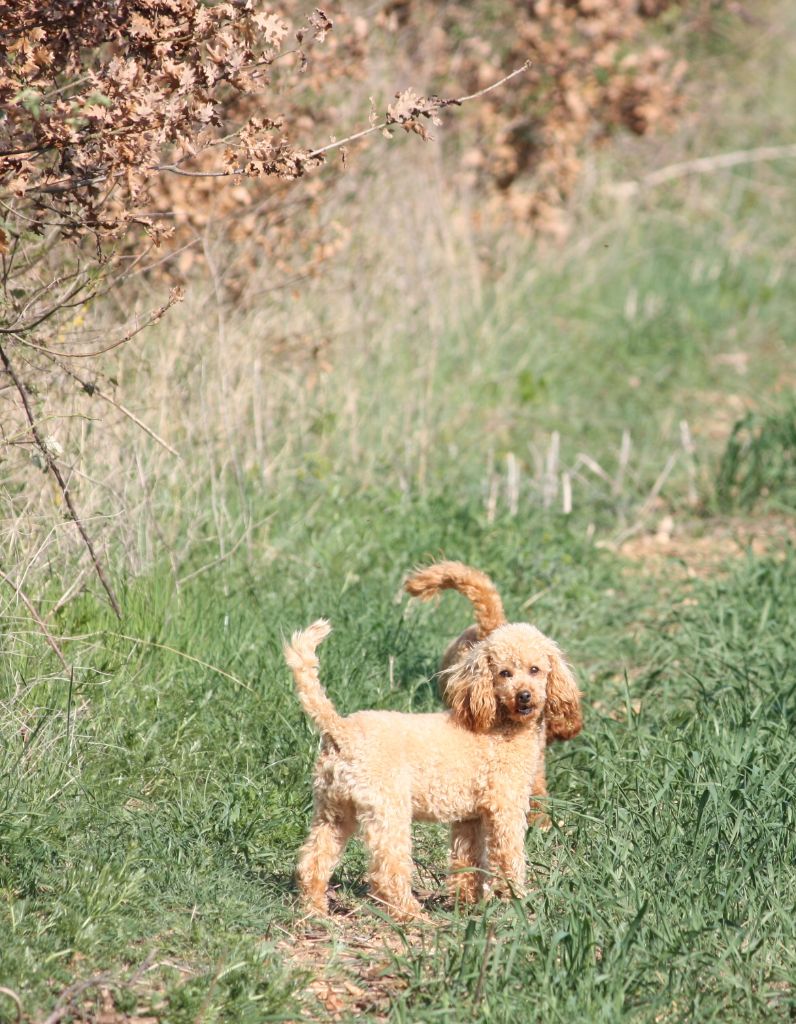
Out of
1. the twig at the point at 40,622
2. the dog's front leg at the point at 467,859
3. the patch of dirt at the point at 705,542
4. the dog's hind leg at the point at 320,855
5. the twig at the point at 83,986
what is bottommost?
the patch of dirt at the point at 705,542

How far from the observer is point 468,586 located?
195 inches

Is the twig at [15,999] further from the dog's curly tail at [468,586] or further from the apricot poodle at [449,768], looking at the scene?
the dog's curly tail at [468,586]

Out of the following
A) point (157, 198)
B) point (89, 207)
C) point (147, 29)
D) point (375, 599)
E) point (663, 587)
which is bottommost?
point (663, 587)

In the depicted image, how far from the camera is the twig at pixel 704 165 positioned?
1214 cm

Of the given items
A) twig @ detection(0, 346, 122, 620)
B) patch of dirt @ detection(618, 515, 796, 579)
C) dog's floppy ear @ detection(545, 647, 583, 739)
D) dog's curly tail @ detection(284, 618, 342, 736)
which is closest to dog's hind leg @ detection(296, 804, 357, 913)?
dog's curly tail @ detection(284, 618, 342, 736)

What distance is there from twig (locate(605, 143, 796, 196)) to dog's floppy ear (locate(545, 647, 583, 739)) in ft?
26.2

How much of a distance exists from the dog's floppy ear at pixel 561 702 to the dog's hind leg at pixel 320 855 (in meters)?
0.84

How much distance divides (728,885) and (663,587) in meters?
3.11

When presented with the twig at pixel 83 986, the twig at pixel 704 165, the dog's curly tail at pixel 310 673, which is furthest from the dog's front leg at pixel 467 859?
the twig at pixel 704 165

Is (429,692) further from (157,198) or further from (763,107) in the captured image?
(763,107)

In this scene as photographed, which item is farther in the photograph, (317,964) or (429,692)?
(429,692)

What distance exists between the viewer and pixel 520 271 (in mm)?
10391

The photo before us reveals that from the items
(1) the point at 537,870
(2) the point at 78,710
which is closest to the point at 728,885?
(1) the point at 537,870

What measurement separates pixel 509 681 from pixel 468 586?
68cm
